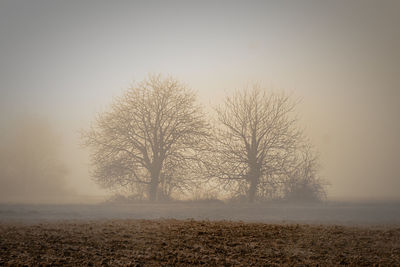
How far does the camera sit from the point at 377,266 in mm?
6234

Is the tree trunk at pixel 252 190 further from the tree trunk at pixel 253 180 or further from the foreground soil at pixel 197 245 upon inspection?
the foreground soil at pixel 197 245

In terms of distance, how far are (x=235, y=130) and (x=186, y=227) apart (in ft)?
34.6

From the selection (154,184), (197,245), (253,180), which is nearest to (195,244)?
(197,245)

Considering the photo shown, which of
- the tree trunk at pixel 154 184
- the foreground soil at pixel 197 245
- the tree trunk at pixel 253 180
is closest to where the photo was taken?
the foreground soil at pixel 197 245

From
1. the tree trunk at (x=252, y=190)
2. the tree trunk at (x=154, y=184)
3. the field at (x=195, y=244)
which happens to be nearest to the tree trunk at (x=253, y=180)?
the tree trunk at (x=252, y=190)

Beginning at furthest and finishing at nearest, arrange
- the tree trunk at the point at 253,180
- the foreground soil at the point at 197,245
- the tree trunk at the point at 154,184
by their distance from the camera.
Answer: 1. the tree trunk at the point at 154,184
2. the tree trunk at the point at 253,180
3. the foreground soil at the point at 197,245

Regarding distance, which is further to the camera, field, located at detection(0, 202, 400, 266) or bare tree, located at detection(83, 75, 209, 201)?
bare tree, located at detection(83, 75, 209, 201)

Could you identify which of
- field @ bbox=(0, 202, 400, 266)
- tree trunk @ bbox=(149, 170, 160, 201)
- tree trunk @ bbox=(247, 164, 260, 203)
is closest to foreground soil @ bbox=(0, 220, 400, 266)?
field @ bbox=(0, 202, 400, 266)

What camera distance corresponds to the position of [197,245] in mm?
6938

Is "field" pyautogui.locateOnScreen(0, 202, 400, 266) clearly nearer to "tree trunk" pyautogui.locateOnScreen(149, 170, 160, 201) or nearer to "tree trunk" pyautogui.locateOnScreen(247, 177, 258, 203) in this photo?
"tree trunk" pyautogui.locateOnScreen(247, 177, 258, 203)

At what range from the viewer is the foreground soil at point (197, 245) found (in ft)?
20.6

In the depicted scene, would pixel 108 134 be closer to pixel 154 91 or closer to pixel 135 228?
pixel 154 91

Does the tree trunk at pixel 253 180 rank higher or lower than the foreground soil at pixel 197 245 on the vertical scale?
higher

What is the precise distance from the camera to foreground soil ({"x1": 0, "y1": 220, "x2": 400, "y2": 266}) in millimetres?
6285
